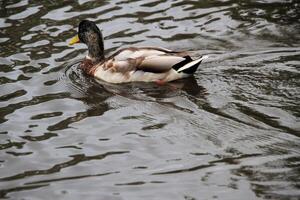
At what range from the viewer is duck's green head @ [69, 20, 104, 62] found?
34.3 ft

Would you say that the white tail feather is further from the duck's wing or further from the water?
the water

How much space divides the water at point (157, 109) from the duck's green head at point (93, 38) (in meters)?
0.43

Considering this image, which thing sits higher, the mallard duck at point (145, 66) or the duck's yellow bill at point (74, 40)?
the duck's yellow bill at point (74, 40)

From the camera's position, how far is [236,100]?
8.26 metres

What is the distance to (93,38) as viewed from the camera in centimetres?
1051

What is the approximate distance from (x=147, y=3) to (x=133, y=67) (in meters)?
3.44

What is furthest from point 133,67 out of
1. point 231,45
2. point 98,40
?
point 231,45

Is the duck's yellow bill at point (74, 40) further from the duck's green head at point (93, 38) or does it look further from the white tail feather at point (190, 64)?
the white tail feather at point (190, 64)

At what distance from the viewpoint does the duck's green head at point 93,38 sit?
1045 cm

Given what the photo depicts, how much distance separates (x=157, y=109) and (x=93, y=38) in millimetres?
2589

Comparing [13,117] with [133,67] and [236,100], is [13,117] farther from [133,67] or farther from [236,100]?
[236,100]

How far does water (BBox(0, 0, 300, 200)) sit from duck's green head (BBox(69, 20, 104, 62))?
431 millimetres

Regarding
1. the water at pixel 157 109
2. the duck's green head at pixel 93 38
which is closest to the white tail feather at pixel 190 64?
the water at pixel 157 109

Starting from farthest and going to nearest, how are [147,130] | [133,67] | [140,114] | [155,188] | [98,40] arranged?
[98,40] → [133,67] → [140,114] → [147,130] → [155,188]
